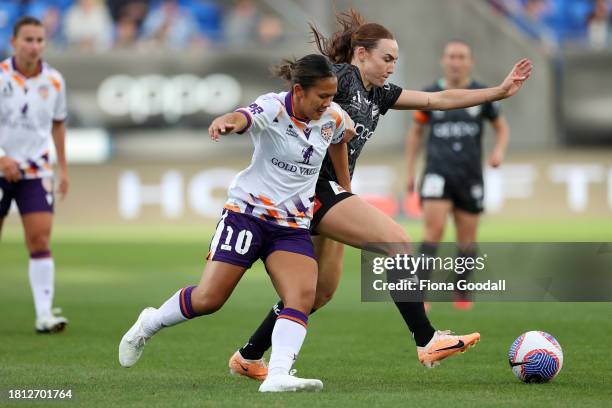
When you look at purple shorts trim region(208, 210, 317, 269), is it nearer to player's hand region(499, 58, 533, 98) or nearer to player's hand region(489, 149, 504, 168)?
player's hand region(499, 58, 533, 98)

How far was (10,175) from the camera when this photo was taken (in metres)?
9.26

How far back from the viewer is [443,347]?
22.6 feet

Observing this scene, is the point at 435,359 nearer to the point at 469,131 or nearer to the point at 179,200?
the point at 469,131

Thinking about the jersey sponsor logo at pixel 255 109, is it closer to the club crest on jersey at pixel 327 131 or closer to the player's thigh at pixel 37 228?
the club crest on jersey at pixel 327 131

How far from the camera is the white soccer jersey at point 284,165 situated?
6.54m

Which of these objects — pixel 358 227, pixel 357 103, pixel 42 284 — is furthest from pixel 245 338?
pixel 357 103

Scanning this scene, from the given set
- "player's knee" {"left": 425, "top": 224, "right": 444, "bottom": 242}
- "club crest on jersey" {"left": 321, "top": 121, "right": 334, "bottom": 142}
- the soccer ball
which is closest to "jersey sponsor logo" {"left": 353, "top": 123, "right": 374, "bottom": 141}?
"club crest on jersey" {"left": 321, "top": 121, "right": 334, "bottom": 142}

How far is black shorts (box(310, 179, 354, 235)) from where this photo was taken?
23.3 ft

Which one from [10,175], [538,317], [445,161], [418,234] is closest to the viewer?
[10,175]

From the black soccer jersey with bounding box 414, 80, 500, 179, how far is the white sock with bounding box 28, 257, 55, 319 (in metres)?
3.68

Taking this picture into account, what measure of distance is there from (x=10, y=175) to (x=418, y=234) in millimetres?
10178

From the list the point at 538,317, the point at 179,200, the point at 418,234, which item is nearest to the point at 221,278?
the point at 538,317

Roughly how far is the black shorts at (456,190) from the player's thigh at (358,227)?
13.3 ft

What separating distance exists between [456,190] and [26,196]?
3.97 meters
